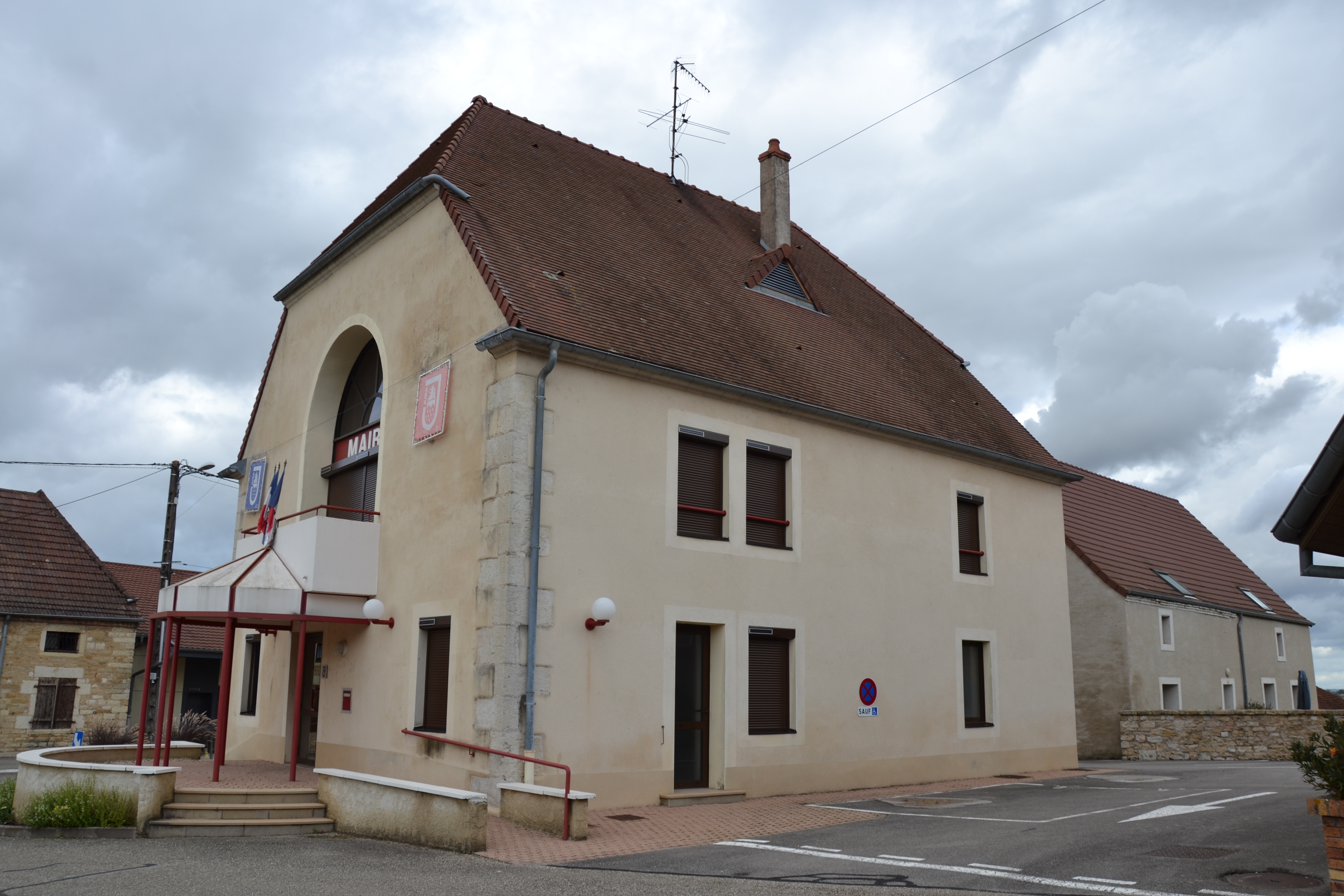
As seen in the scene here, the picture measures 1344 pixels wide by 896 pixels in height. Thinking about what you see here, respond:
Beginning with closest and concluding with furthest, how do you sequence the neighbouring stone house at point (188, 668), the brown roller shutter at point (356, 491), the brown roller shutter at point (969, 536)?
the brown roller shutter at point (356, 491), the brown roller shutter at point (969, 536), the neighbouring stone house at point (188, 668)

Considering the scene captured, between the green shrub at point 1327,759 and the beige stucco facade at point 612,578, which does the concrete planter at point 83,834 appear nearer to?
the beige stucco facade at point 612,578

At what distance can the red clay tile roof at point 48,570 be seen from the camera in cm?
2647

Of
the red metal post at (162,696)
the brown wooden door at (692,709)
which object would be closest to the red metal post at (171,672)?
the red metal post at (162,696)

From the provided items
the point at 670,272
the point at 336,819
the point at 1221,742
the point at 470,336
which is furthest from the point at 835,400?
the point at 1221,742

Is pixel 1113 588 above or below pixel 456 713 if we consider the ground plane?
above

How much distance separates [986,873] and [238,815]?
306 inches

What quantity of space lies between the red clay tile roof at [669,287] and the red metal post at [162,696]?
249 inches

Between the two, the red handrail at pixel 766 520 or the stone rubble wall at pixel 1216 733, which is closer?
the red handrail at pixel 766 520

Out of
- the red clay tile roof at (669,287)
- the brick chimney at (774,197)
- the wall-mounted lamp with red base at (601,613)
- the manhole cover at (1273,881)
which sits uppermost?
the brick chimney at (774,197)

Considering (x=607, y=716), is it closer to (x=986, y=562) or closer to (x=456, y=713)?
(x=456, y=713)

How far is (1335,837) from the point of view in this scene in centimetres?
704

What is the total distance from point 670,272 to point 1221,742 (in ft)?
52.5

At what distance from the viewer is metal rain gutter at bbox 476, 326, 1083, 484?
1280 centimetres

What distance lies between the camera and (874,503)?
55.2ft
